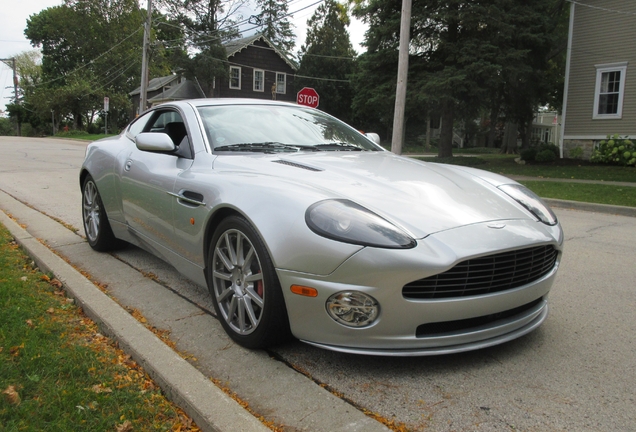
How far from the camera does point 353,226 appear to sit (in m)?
2.44

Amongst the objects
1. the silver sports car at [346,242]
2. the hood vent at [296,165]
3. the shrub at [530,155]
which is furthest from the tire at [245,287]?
the shrub at [530,155]

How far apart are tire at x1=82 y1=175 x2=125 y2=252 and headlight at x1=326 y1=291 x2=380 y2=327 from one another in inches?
125

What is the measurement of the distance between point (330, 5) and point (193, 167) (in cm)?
4571

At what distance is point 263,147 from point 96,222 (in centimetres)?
231

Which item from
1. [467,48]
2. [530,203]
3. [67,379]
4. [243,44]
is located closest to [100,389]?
[67,379]

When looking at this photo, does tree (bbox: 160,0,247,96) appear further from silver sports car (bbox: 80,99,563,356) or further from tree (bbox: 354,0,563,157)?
silver sports car (bbox: 80,99,563,356)

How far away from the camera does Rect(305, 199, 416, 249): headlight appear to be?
238cm

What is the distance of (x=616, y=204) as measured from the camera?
900cm

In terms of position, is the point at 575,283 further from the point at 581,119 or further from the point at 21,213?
the point at 581,119

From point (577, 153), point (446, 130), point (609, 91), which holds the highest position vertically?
point (609, 91)

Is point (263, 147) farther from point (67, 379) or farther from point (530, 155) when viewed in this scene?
point (530, 155)

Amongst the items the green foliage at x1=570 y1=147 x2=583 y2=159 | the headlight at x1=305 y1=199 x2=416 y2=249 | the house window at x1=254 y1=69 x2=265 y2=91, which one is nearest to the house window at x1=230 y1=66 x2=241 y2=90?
the house window at x1=254 y1=69 x2=265 y2=91

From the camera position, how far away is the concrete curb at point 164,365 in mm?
2109

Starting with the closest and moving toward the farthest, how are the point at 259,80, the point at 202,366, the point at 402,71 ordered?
the point at 202,366, the point at 402,71, the point at 259,80
